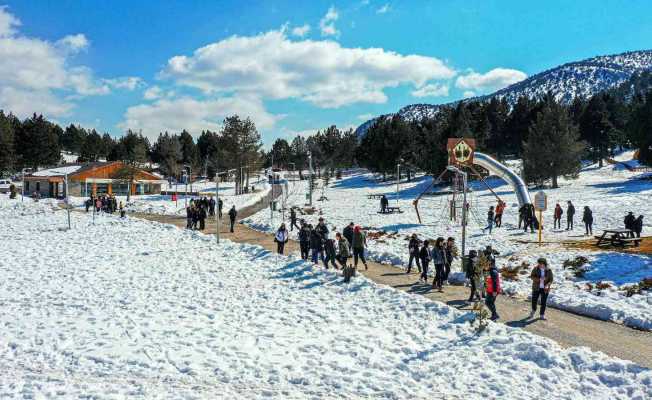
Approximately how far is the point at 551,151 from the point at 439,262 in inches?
1802

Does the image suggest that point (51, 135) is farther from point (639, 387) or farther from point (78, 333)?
point (639, 387)

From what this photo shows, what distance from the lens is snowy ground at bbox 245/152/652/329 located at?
1434cm

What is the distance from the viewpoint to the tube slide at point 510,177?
32.3 metres

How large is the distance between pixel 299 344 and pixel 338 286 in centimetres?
525

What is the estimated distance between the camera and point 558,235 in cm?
2669

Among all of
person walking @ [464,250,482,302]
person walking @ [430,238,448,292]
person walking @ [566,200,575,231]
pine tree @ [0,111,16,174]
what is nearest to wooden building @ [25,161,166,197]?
pine tree @ [0,111,16,174]

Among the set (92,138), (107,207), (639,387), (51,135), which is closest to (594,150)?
(107,207)

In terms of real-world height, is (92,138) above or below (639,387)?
above

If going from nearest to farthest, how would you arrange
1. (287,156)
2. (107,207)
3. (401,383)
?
(401,383) < (107,207) < (287,156)

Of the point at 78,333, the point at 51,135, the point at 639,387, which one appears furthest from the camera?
the point at 51,135

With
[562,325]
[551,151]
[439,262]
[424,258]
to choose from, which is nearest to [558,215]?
[424,258]

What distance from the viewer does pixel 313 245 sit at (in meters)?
20.0

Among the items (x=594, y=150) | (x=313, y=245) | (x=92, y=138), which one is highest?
(x=92, y=138)

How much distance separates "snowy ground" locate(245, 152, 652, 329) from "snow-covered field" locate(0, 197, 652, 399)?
3907 millimetres
